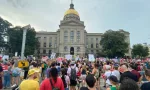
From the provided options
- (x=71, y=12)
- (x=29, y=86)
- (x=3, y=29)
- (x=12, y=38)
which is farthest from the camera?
(x=71, y=12)

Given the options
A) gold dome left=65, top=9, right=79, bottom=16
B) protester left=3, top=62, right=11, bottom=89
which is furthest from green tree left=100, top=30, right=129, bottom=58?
protester left=3, top=62, right=11, bottom=89

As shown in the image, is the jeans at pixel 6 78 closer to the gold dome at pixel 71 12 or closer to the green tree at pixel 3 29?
the green tree at pixel 3 29

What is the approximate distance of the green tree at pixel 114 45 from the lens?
55969 mm

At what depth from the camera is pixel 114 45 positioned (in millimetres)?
57156

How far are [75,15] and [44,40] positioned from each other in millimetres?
20981

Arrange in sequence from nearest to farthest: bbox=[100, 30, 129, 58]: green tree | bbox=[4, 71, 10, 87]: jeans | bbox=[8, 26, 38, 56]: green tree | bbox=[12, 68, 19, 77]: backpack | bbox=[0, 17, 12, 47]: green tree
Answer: bbox=[12, 68, 19, 77]: backpack → bbox=[4, 71, 10, 87]: jeans → bbox=[100, 30, 129, 58]: green tree → bbox=[0, 17, 12, 47]: green tree → bbox=[8, 26, 38, 56]: green tree

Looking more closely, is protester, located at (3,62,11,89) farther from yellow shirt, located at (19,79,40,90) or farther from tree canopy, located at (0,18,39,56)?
tree canopy, located at (0,18,39,56)

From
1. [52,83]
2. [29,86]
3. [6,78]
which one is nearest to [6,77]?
[6,78]

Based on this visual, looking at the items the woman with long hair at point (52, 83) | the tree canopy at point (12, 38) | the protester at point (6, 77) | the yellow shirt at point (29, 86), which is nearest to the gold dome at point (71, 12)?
the tree canopy at point (12, 38)

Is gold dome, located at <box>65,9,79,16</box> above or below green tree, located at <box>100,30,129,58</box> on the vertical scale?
above

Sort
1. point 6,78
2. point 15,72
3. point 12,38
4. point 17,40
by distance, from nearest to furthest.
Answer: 1. point 15,72
2. point 6,78
3. point 12,38
4. point 17,40

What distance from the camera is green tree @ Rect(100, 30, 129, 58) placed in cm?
5597

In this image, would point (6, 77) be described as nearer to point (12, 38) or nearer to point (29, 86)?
point (29, 86)

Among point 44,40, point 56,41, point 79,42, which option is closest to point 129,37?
point 79,42
